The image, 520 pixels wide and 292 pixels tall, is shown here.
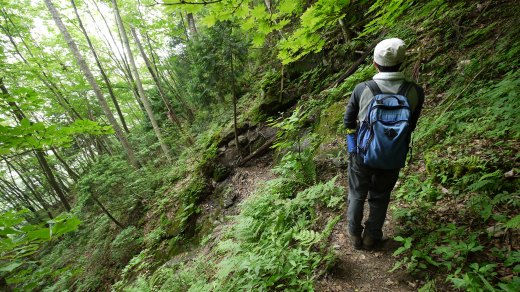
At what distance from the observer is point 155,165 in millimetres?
14375

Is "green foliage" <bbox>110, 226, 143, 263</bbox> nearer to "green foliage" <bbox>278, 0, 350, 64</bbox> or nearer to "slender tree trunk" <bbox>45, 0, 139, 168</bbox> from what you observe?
"slender tree trunk" <bbox>45, 0, 139, 168</bbox>

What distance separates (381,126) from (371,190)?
0.86 metres

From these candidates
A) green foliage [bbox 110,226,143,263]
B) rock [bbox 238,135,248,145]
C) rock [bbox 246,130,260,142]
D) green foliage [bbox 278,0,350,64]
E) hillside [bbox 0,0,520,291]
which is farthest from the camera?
green foliage [bbox 110,226,143,263]

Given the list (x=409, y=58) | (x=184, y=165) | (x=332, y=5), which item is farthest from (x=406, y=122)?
(x=184, y=165)

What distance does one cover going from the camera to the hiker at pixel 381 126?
2.24 m

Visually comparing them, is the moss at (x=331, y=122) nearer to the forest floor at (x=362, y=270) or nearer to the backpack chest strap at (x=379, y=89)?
the forest floor at (x=362, y=270)

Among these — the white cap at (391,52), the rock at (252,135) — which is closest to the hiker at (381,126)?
the white cap at (391,52)

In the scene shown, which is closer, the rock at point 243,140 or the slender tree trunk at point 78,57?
the rock at point 243,140

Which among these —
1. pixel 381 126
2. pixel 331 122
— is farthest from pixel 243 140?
pixel 381 126

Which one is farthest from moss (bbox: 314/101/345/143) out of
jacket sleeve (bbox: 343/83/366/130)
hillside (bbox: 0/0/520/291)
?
jacket sleeve (bbox: 343/83/366/130)

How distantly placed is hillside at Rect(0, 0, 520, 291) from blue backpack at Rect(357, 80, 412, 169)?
3.62 ft

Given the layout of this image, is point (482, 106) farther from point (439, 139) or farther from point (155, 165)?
point (155, 165)

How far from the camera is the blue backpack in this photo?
2.21 metres

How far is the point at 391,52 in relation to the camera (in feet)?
7.49
